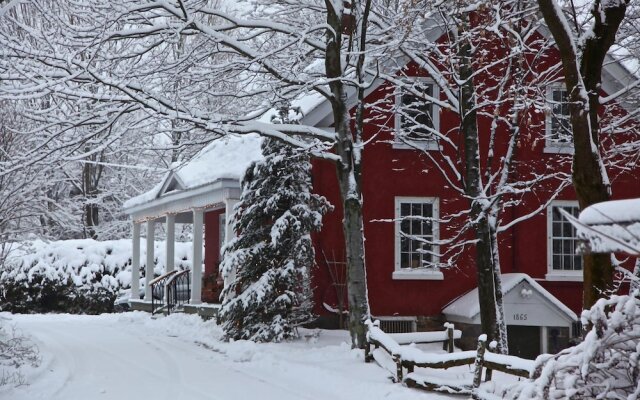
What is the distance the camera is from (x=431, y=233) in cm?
1953

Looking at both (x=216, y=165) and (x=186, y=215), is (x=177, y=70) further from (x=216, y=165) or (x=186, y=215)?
(x=186, y=215)

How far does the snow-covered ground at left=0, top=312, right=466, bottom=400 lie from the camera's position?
1078cm

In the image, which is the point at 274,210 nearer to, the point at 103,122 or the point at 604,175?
the point at 103,122

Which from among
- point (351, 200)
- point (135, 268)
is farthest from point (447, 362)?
point (135, 268)

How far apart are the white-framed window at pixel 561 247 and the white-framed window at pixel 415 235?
2.85 meters

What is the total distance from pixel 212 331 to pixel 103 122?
19.6ft

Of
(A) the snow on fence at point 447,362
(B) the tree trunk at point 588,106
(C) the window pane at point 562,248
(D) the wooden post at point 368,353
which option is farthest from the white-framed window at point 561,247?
(B) the tree trunk at point 588,106

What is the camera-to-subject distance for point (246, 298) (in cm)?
1633

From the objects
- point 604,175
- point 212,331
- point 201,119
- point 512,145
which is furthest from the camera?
point 212,331

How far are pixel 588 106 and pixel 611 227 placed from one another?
5264 mm

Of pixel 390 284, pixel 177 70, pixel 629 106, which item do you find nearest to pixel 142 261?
pixel 390 284

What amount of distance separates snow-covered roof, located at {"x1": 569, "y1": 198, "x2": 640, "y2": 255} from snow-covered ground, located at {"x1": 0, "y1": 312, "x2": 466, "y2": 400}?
6.74m

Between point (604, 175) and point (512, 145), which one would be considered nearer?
point (604, 175)

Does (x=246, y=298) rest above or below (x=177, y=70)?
below
